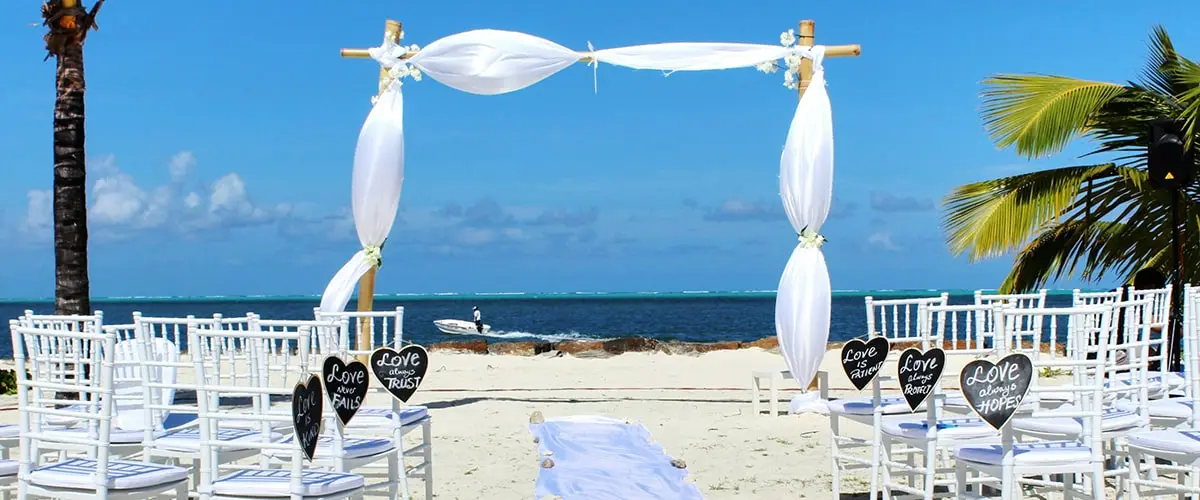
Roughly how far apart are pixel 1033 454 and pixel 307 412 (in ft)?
7.12

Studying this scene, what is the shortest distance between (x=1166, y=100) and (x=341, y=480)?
26.8 ft

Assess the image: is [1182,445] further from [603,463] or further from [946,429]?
[603,463]

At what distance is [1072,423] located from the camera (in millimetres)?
3947

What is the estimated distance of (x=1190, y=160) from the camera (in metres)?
6.95

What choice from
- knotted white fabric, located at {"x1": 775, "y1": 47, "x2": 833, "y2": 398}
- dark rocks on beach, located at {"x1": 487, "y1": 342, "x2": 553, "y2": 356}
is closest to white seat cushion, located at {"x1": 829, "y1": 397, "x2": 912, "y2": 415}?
knotted white fabric, located at {"x1": 775, "y1": 47, "x2": 833, "y2": 398}

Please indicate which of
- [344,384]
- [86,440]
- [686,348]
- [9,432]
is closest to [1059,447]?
[344,384]

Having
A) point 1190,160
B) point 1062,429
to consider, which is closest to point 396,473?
point 1062,429

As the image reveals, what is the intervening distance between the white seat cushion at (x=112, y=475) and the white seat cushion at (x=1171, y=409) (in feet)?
11.5

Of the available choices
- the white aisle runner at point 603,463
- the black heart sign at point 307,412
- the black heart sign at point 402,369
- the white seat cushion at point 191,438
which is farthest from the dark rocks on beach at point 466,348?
the black heart sign at point 307,412

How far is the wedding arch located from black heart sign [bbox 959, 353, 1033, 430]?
3239 millimetres

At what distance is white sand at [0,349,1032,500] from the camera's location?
502cm

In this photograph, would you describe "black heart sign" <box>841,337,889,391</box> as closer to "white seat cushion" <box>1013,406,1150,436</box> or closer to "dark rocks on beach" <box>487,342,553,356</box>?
"white seat cushion" <box>1013,406,1150,436</box>

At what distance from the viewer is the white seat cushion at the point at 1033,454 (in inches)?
131

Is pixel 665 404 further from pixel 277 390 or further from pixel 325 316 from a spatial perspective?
pixel 277 390
